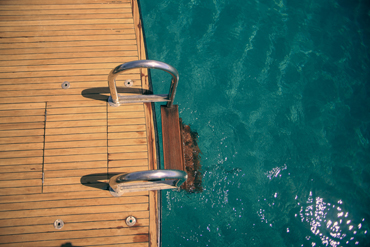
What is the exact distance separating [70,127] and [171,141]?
5.57ft

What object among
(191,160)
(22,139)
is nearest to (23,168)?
(22,139)

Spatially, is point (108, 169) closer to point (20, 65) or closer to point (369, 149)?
point (20, 65)

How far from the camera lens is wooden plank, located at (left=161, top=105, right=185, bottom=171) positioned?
155 inches

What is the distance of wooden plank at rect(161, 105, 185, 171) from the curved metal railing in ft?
2.27

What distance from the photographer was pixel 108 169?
3605 millimetres

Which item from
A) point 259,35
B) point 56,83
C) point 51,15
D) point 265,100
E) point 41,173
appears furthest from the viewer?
point 259,35

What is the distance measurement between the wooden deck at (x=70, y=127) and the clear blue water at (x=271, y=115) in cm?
194

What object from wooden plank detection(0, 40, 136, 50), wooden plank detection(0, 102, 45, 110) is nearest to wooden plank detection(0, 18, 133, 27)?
wooden plank detection(0, 40, 136, 50)

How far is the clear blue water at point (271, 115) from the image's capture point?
5211 millimetres

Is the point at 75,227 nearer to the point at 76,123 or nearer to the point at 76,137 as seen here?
the point at 76,137

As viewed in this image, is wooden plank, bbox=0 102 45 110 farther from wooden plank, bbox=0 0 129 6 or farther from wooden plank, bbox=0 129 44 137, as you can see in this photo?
wooden plank, bbox=0 0 129 6

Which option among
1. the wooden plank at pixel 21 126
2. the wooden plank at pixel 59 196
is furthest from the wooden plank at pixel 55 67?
the wooden plank at pixel 59 196

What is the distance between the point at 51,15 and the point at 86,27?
28.4 inches

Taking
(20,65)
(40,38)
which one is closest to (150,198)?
(20,65)
